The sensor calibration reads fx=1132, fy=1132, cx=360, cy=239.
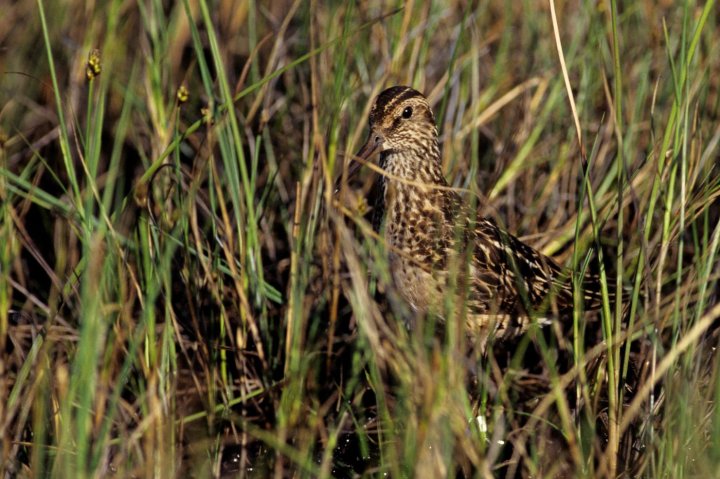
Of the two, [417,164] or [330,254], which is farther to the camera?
[417,164]

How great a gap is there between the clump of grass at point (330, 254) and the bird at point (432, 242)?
0.15 m

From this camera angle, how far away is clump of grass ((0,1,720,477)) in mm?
3324


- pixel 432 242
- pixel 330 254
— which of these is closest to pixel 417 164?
pixel 432 242

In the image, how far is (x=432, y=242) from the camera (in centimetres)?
441

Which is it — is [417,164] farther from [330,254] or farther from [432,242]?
[330,254]

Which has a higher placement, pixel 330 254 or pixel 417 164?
pixel 417 164

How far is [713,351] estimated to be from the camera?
13.2 feet

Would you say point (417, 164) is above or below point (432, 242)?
above

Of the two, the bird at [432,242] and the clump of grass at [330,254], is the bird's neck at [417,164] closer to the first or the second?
the bird at [432,242]

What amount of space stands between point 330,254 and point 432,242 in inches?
15.8

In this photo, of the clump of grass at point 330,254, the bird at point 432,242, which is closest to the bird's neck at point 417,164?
the bird at point 432,242

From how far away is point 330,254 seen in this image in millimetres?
4371

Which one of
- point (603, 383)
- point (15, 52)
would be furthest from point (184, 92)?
point (15, 52)

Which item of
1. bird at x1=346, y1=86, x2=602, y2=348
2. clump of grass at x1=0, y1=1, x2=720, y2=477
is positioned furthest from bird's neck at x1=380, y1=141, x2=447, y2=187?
clump of grass at x1=0, y1=1, x2=720, y2=477
